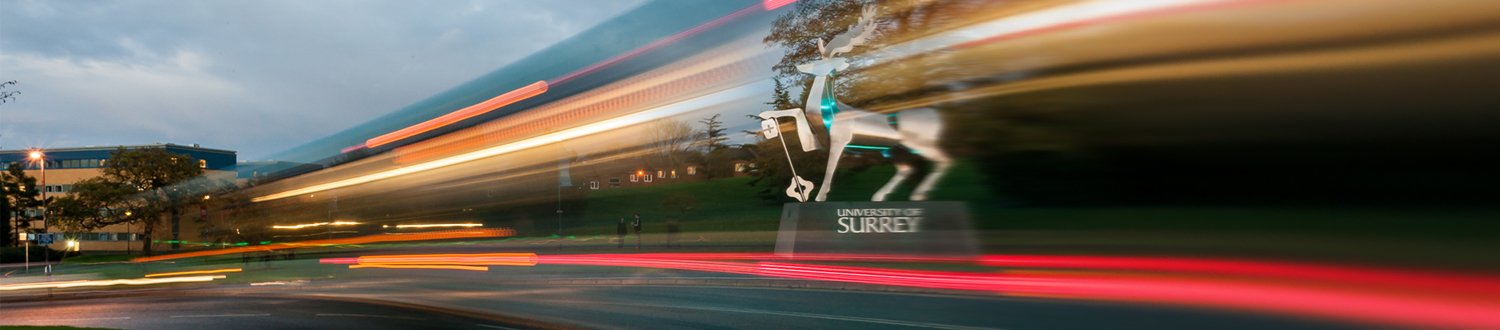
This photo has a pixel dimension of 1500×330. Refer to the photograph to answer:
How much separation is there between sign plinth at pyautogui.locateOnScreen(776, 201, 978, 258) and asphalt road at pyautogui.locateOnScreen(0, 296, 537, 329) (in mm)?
5163

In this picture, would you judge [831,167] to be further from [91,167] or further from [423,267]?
[91,167]

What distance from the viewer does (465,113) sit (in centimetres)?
1648

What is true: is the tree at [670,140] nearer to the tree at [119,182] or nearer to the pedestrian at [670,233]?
the pedestrian at [670,233]

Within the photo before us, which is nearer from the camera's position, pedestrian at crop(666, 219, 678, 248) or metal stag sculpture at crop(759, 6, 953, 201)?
metal stag sculpture at crop(759, 6, 953, 201)

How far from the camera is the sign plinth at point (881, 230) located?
13.5 metres

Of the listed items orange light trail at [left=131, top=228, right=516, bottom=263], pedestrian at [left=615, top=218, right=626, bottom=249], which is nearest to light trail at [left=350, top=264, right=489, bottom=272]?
orange light trail at [left=131, top=228, right=516, bottom=263]

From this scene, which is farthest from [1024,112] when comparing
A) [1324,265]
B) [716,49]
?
[1324,265]

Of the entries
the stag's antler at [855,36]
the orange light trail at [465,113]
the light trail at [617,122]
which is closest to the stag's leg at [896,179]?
the stag's antler at [855,36]

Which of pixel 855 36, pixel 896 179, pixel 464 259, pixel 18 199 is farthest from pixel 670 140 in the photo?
pixel 18 199

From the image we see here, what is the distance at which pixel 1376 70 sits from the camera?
7.95 metres

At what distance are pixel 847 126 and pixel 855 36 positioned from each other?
1.58m

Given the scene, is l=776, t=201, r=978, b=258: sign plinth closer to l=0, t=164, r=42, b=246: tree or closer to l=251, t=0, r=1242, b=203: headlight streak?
l=251, t=0, r=1242, b=203: headlight streak

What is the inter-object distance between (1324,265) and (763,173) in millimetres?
8971

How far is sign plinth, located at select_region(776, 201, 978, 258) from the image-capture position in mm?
13508
